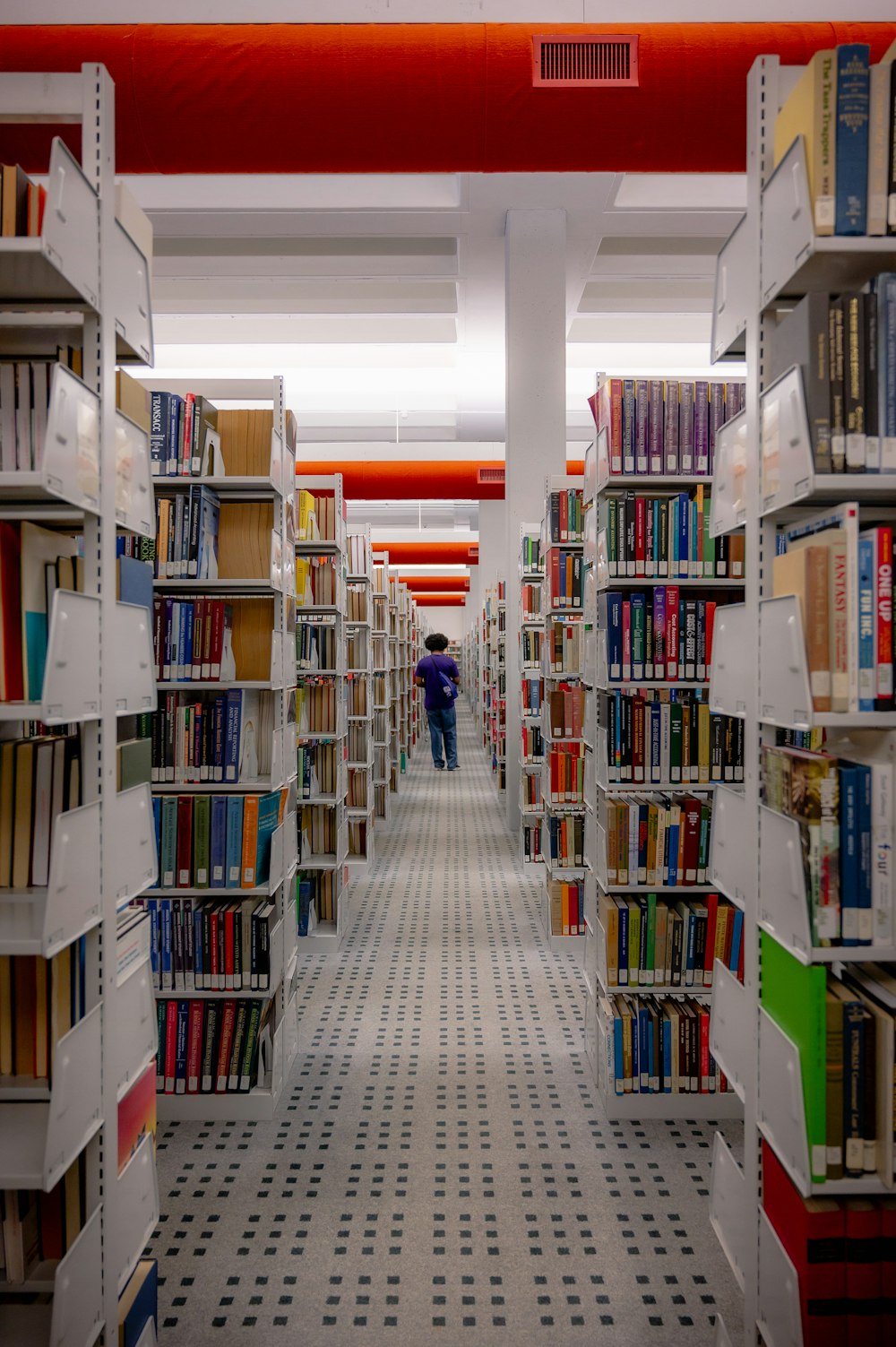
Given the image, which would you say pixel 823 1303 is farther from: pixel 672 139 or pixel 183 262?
pixel 183 262

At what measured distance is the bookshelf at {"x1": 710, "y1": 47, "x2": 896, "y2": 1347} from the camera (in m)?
1.49

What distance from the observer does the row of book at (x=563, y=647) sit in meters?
4.90

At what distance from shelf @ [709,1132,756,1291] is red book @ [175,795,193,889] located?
1936 millimetres

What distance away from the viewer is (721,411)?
3.20 m

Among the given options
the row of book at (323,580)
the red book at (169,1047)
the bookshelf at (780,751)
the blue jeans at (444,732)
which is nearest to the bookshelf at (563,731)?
the row of book at (323,580)

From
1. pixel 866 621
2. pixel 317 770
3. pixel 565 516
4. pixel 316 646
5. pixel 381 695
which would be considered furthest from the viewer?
pixel 381 695

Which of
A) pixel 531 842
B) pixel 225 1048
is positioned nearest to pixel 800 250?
pixel 225 1048

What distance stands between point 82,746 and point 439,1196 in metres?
1.79

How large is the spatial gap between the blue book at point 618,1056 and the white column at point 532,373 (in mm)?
3602

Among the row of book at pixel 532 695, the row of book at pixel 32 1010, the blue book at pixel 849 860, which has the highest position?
the row of book at pixel 532 695

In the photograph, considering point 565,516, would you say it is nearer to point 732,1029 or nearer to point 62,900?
point 732,1029

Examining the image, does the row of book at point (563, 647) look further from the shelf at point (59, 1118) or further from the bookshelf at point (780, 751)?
the shelf at point (59, 1118)

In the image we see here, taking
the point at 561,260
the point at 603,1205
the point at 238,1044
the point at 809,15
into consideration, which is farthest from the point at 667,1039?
the point at 561,260

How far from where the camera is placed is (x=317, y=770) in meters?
4.90
